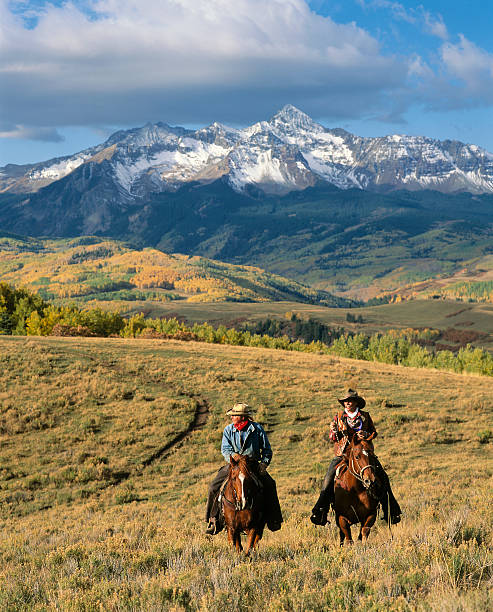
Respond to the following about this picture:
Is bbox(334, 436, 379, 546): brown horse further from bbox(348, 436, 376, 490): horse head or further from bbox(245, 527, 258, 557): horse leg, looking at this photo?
bbox(245, 527, 258, 557): horse leg

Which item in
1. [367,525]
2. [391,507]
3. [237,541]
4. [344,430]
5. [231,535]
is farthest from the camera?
[344,430]

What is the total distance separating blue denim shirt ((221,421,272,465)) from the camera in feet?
42.7

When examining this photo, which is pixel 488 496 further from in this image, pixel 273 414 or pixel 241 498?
pixel 273 414

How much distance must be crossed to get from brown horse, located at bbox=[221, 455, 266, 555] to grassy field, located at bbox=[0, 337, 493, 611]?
1.42ft

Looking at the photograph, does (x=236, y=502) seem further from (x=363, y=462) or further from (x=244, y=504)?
(x=363, y=462)

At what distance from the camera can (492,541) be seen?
1061cm

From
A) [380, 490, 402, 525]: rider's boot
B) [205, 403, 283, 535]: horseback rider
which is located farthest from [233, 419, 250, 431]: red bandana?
[380, 490, 402, 525]: rider's boot

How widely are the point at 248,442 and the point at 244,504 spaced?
1.60 m

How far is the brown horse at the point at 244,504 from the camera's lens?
39.1 ft

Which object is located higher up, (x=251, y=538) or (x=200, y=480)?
(x=251, y=538)

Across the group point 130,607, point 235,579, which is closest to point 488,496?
point 235,579

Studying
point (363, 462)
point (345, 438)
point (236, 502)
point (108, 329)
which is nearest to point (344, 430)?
point (345, 438)

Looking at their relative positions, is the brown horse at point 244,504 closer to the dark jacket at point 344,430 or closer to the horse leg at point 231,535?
the horse leg at point 231,535

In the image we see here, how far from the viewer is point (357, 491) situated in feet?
41.7
